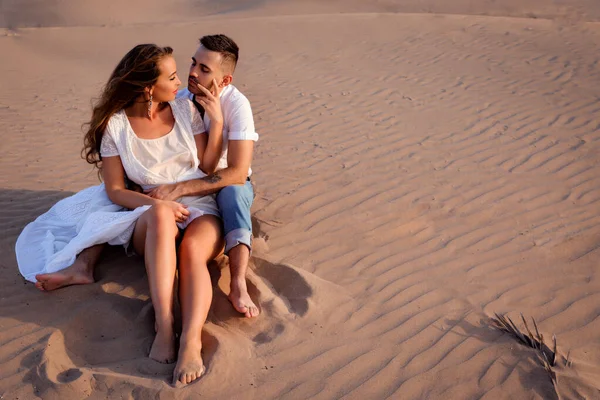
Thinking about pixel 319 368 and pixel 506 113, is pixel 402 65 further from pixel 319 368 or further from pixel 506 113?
pixel 319 368

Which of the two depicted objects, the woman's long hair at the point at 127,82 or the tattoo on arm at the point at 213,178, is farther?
the tattoo on arm at the point at 213,178

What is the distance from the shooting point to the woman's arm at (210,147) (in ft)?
12.7

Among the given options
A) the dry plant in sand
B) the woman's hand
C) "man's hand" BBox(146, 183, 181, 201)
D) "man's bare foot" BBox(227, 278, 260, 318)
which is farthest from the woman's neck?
the dry plant in sand

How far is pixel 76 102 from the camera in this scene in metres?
8.14

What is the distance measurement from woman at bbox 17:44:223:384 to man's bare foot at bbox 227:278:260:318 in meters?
0.21

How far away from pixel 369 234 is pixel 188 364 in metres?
2.00

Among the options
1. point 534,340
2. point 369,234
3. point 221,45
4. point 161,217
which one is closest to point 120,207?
point 161,217

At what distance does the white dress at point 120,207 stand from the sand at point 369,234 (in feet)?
0.68

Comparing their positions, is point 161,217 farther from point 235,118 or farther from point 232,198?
point 235,118

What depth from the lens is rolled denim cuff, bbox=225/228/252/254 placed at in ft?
12.0

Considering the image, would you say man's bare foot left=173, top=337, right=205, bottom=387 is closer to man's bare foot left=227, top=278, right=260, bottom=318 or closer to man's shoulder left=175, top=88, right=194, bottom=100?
man's bare foot left=227, top=278, right=260, bottom=318

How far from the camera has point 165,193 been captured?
380cm

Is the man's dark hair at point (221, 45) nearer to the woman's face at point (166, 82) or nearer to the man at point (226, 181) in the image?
the man at point (226, 181)

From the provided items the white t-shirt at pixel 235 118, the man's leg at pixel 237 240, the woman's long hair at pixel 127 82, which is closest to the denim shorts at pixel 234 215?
the man's leg at pixel 237 240
